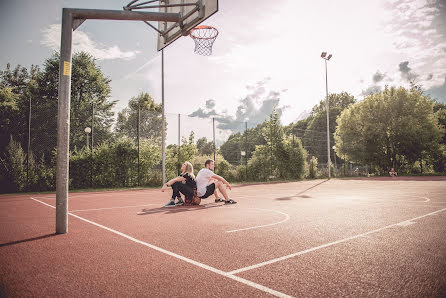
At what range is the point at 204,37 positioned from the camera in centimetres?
1087

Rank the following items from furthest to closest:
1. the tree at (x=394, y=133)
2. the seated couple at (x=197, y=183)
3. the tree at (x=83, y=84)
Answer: the tree at (x=394, y=133) → the tree at (x=83, y=84) → the seated couple at (x=197, y=183)

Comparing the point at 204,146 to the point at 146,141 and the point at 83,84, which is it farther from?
the point at 83,84

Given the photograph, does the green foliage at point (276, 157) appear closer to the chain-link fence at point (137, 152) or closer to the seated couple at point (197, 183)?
the chain-link fence at point (137, 152)

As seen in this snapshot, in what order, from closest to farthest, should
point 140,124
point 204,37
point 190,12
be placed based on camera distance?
1. point 190,12
2. point 204,37
3. point 140,124

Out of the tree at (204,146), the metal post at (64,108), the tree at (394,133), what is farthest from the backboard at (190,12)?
the tree at (394,133)

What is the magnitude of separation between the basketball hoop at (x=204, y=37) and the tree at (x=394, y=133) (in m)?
30.4

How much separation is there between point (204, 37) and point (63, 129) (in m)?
7.65

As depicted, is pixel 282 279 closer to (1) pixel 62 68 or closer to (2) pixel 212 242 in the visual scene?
(2) pixel 212 242

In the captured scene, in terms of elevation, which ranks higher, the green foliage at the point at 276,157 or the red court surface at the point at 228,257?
the green foliage at the point at 276,157

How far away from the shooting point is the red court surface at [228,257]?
2.41 meters

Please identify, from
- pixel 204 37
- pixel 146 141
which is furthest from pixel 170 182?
pixel 146 141

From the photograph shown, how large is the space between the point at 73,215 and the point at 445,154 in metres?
44.3

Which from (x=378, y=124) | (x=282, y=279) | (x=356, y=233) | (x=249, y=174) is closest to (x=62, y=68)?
(x=282, y=279)

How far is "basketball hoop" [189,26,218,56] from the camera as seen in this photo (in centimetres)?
1078
